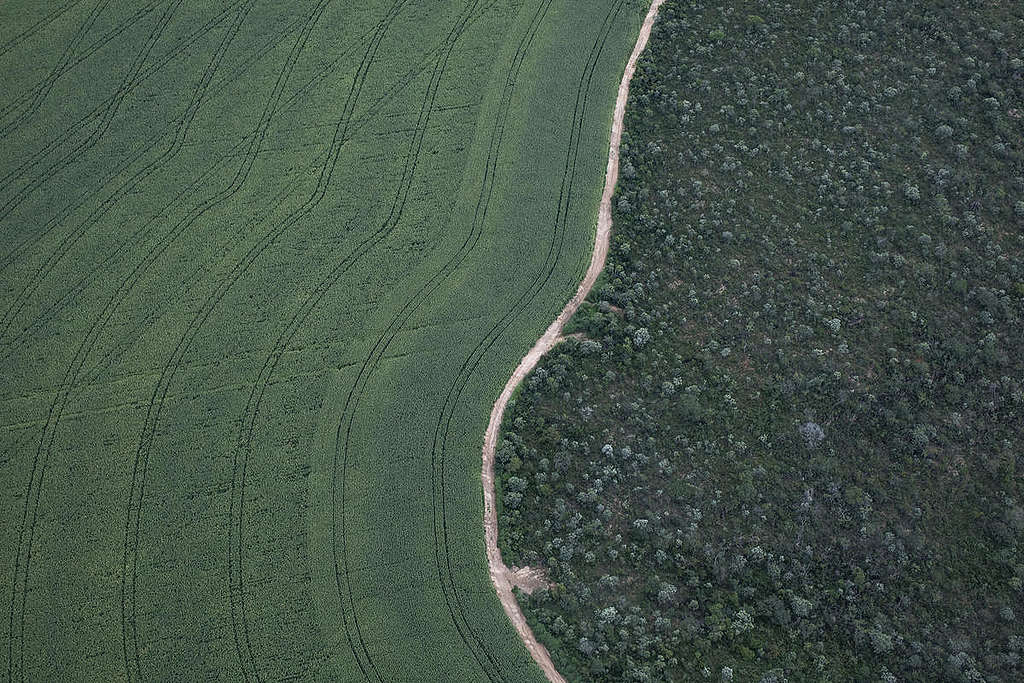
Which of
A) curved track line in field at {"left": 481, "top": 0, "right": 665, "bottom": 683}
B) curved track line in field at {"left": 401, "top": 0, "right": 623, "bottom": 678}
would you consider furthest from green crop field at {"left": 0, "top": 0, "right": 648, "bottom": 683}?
curved track line in field at {"left": 481, "top": 0, "right": 665, "bottom": 683}

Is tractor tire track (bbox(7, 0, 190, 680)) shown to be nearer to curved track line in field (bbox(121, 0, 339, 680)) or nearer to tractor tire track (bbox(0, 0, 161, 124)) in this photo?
curved track line in field (bbox(121, 0, 339, 680))

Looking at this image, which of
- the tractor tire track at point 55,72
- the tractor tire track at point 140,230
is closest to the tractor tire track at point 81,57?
the tractor tire track at point 55,72

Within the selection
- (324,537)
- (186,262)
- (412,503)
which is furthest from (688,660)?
(186,262)

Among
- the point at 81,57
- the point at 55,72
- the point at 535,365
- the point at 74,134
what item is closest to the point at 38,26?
the point at 81,57

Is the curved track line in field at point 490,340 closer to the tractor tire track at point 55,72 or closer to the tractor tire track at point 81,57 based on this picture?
the tractor tire track at point 81,57

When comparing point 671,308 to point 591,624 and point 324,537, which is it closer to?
point 591,624

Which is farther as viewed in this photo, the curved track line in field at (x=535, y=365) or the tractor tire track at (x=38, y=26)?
the tractor tire track at (x=38, y=26)
